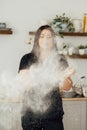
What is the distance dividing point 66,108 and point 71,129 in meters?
0.23

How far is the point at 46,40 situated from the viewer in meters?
→ 2.05

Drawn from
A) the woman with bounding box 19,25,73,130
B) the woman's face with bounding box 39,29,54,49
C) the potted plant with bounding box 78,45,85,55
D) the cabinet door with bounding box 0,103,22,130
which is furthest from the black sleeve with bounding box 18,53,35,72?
the potted plant with bounding box 78,45,85,55

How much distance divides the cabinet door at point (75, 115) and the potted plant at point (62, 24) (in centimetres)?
77

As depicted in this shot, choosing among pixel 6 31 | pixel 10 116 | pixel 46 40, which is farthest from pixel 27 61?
pixel 6 31

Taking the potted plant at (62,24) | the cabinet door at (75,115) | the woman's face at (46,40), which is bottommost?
the cabinet door at (75,115)

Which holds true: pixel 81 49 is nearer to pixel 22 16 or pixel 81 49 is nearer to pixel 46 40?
pixel 22 16

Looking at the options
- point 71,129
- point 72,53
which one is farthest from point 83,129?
point 72,53

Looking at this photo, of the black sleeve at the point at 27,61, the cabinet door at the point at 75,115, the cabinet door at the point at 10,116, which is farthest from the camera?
the cabinet door at the point at 75,115

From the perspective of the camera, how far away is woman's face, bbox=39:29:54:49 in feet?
6.68

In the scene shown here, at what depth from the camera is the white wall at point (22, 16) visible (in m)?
3.16

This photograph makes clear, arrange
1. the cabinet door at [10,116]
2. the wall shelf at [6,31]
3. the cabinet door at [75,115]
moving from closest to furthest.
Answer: the cabinet door at [10,116] < the cabinet door at [75,115] < the wall shelf at [6,31]

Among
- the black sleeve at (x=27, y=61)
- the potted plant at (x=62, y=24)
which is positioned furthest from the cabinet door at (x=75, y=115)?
the black sleeve at (x=27, y=61)

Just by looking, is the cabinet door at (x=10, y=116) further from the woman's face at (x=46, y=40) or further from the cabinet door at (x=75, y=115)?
the woman's face at (x=46, y=40)

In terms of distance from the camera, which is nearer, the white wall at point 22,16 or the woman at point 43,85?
the woman at point 43,85
